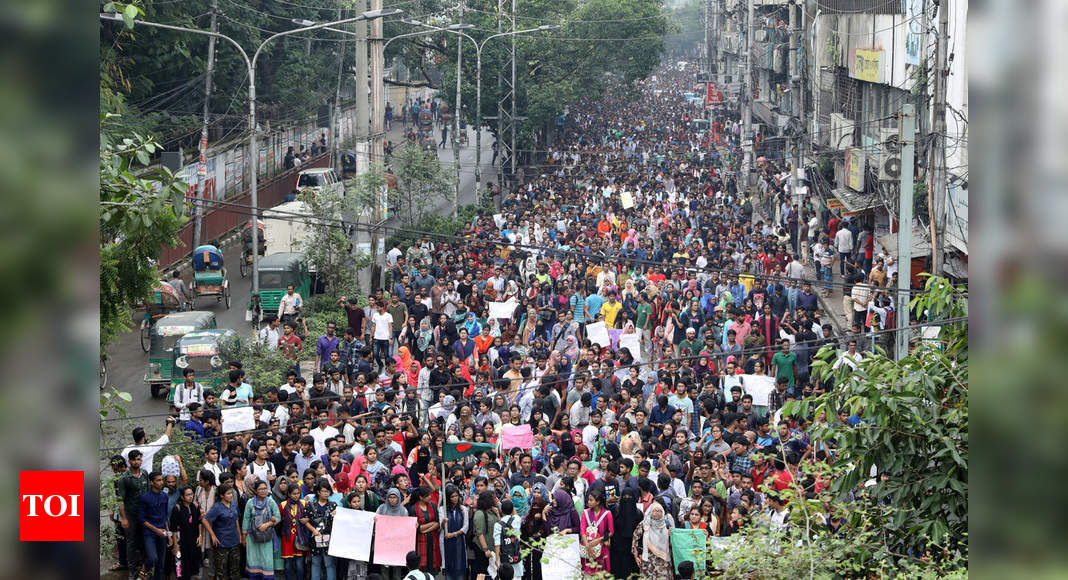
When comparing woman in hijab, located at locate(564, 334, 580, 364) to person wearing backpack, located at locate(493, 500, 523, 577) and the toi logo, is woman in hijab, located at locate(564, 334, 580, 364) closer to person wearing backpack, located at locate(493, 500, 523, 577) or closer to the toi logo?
person wearing backpack, located at locate(493, 500, 523, 577)

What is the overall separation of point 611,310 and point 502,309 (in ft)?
5.86

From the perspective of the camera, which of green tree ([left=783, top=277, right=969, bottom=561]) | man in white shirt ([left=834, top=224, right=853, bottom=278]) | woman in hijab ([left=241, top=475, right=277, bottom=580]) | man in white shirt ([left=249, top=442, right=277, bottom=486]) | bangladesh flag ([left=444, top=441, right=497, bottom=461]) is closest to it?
green tree ([left=783, top=277, right=969, bottom=561])

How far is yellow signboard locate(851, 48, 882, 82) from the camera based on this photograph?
85.5ft

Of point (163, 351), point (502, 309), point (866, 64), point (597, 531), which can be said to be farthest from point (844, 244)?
point (597, 531)

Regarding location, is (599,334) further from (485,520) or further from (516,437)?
(485,520)

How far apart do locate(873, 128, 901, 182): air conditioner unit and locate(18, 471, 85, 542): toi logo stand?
12.4 metres

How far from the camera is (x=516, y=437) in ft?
40.0

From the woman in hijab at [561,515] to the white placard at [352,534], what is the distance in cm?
160

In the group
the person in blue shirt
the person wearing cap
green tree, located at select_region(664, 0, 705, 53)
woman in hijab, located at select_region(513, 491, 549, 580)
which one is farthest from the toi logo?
green tree, located at select_region(664, 0, 705, 53)

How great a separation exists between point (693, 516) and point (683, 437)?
1.93 m

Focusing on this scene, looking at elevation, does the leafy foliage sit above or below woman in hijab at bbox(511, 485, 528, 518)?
above

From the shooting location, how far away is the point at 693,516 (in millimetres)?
9438

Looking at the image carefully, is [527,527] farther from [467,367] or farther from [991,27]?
[991,27]

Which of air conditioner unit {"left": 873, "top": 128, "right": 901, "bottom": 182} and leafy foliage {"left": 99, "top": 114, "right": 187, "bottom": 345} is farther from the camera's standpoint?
air conditioner unit {"left": 873, "top": 128, "right": 901, "bottom": 182}
